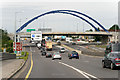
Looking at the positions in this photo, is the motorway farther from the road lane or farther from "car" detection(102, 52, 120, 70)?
"car" detection(102, 52, 120, 70)

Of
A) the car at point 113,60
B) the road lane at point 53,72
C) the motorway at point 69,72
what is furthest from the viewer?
the car at point 113,60

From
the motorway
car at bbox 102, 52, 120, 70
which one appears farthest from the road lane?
car at bbox 102, 52, 120, 70

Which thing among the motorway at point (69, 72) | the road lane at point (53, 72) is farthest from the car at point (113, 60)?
the road lane at point (53, 72)

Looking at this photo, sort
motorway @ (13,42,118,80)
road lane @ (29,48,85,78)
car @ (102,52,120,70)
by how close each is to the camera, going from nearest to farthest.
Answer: motorway @ (13,42,118,80) < road lane @ (29,48,85,78) < car @ (102,52,120,70)

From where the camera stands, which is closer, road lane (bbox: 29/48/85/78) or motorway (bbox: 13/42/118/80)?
motorway (bbox: 13/42/118/80)

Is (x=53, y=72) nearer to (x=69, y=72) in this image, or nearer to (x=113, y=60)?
(x=69, y=72)

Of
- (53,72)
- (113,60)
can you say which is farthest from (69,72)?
(113,60)

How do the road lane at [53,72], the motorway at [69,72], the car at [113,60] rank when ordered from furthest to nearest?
the car at [113,60]
the road lane at [53,72]
the motorway at [69,72]

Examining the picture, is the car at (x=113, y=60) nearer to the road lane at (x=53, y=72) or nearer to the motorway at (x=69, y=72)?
the motorway at (x=69, y=72)

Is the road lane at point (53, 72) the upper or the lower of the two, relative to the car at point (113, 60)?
lower

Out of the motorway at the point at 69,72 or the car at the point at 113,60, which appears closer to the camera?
the motorway at the point at 69,72

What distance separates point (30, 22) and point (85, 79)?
112 m

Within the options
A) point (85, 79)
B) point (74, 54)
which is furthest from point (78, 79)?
point (74, 54)

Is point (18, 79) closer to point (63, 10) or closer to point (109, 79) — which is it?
point (109, 79)
